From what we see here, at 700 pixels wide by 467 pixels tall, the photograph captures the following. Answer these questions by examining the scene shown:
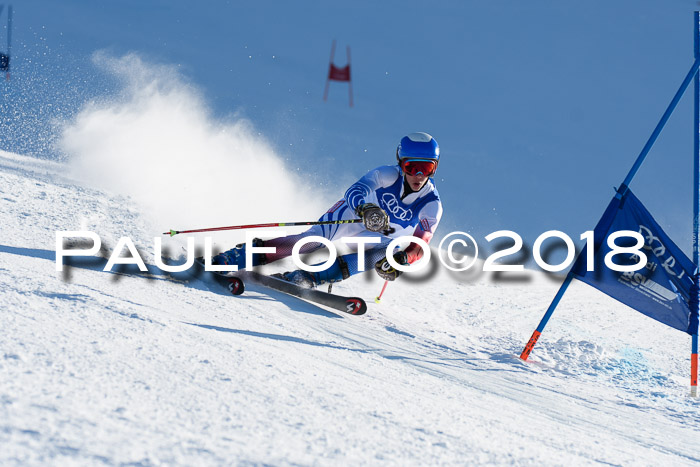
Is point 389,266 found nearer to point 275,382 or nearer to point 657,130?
point 657,130

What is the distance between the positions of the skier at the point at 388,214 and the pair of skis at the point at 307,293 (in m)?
0.13

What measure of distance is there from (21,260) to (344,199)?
2668 millimetres

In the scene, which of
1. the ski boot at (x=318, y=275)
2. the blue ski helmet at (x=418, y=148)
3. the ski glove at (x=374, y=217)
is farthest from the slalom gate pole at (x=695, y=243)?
the ski boot at (x=318, y=275)

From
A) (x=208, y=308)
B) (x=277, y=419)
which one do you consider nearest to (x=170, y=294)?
(x=208, y=308)

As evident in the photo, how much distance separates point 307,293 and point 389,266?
755mm

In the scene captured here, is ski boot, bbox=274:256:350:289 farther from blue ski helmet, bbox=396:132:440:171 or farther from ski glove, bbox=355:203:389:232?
blue ski helmet, bbox=396:132:440:171

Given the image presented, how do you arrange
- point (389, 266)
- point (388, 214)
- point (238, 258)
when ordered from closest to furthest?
point (389, 266) < point (238, 258) < point (388, 214)

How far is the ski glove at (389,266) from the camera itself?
5176mm

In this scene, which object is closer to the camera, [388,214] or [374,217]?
[374,217]

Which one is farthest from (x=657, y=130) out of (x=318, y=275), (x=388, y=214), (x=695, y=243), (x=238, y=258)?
(x=238, y=258)

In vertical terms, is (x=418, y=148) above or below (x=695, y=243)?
above

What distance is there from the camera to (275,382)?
222 centimetres

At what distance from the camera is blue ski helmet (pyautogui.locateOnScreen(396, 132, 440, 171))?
5246mm

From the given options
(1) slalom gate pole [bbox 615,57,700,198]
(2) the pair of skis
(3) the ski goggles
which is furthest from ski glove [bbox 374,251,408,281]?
(1) slalom gate pole [bbox 615,57,700,198]
